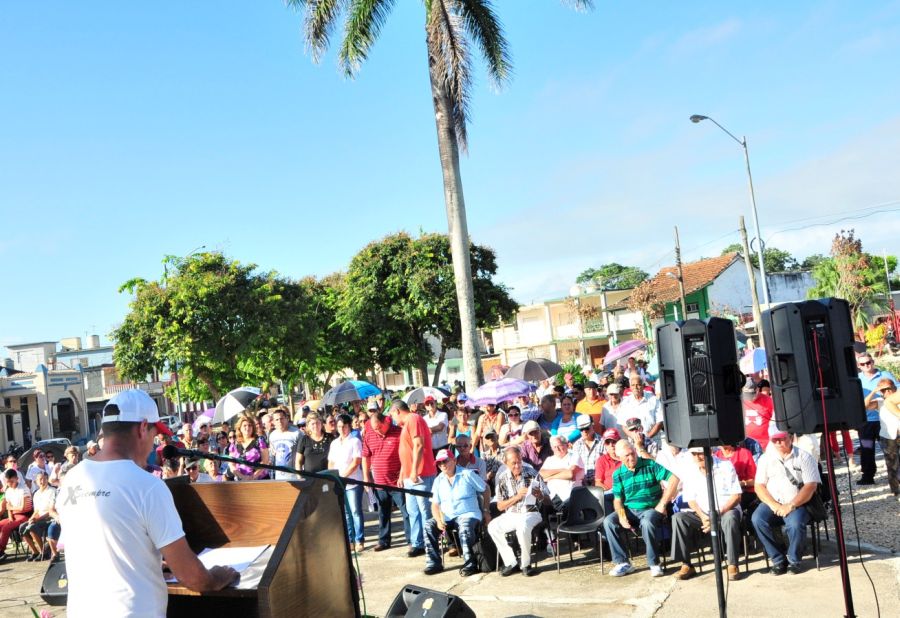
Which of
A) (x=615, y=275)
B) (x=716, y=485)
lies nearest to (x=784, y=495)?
(x=716, y=485)

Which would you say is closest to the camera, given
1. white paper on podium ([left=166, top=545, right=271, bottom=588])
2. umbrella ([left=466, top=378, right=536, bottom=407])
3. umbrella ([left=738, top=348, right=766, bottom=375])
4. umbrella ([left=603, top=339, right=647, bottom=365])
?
white paper on podium ([left=166, top=545, right=271, bottom=588])

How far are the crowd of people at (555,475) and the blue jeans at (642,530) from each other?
14 millimetres

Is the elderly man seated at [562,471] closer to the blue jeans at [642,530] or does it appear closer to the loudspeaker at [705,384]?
the blue jeans at [642,530]

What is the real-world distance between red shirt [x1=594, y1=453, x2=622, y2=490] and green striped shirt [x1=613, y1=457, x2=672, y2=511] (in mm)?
711

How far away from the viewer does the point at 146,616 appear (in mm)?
3014

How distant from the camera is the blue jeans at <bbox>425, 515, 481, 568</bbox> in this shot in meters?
8.77

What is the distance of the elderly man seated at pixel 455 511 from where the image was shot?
8.80 metres

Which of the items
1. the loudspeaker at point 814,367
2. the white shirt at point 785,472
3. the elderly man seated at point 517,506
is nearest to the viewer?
the loudspeaker at point 814,367

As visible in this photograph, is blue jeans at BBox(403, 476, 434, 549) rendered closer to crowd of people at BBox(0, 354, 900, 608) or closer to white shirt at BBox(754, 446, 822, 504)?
crowd of people at BBox(0, 354, 900, 608)

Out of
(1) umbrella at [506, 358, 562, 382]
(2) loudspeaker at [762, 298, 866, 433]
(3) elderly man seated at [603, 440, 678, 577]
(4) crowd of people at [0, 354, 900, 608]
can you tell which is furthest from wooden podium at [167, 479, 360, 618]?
(1) umbrella at [506, 358, 562, 382]

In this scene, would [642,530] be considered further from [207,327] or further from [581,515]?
Answer: [207,327]

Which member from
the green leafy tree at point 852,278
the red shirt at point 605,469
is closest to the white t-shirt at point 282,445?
the red shirt at point 605,469

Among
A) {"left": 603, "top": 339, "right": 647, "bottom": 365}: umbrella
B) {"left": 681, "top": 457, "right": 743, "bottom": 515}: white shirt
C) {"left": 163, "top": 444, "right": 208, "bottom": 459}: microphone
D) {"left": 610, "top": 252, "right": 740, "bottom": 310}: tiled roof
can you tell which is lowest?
{"left": 681, "top": 457, "right": 743, "bottom": 515}: white shirt

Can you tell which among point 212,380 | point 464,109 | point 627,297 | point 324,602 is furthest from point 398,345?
point 324,602
